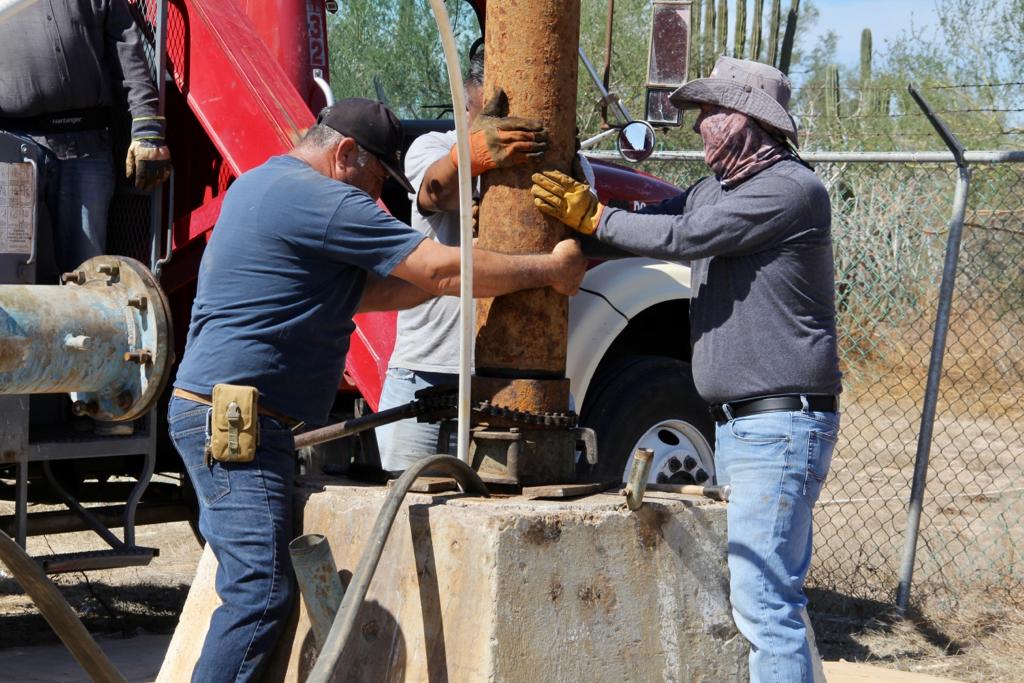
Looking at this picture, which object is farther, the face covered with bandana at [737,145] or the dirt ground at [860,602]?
the dirt ground at [860,602]

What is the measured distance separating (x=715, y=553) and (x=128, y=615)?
3.77 m

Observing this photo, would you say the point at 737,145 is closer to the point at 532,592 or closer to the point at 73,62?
the point at 532,592

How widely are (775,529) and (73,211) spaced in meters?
2.84

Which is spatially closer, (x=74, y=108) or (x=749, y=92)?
(x=749, y=92)

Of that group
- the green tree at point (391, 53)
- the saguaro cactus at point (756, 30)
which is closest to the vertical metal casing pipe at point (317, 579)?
the green tree at point (391, 53)

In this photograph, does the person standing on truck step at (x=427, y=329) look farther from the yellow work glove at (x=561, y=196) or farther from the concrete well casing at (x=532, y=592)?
the concrete well casing at (x=532, y=592)

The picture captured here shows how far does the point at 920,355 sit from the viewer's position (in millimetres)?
11453

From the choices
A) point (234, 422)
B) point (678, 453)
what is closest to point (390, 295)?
point (234, 422)

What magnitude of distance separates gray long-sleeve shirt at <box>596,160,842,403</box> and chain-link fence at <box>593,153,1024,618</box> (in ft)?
14.3

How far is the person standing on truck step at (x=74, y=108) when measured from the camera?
15.7ft

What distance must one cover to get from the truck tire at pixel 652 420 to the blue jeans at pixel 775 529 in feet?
6.26

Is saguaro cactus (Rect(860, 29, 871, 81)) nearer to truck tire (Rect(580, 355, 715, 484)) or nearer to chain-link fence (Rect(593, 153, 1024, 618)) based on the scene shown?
chain-link fence (Rect(593, 153, 1024, 618))

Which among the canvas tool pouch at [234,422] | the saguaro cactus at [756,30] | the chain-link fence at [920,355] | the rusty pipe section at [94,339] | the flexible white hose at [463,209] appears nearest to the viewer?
the rusty pipe section at [94,339]

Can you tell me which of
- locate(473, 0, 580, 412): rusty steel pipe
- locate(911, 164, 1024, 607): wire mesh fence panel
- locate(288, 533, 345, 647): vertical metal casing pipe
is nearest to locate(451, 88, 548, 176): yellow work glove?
locate(473, 0, 580, 412): rusty steel pipe
